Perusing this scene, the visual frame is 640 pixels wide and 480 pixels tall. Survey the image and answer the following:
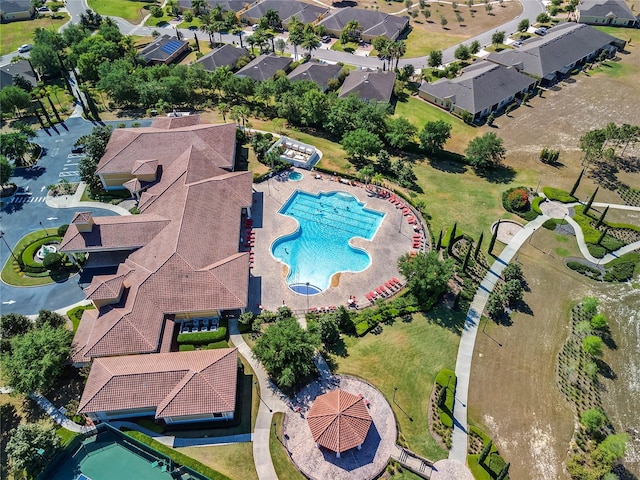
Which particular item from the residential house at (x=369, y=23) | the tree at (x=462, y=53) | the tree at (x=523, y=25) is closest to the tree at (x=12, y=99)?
the residential house at (x=369, y=23)

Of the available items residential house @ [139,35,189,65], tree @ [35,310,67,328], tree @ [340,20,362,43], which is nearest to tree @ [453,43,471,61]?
tree @ [340,20,362,43]

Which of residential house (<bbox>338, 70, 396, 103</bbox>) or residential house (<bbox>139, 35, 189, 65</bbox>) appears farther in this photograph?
residential house (<bbox>139, 35, 189, 65</bbox>)

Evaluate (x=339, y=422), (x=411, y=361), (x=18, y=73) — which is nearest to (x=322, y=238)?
(x=411, y=361)

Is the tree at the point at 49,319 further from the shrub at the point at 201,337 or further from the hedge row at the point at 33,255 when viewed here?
the shrub at the point at 201,337

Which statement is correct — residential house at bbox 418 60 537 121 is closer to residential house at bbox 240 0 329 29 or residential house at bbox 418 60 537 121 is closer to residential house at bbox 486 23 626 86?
residential house at bbox 486 23 626 86

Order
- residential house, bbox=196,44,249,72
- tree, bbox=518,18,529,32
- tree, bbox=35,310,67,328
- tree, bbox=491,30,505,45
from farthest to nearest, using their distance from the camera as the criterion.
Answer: tree, bbox=518,18,529,32 → tree, bbox=491,30,505,45 → residential house, bbox=196,44,249,72 → tree, bbox=35,310,67,328

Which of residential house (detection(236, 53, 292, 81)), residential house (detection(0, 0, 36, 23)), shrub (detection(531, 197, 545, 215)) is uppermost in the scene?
residential house (detection(0, 0, 36, 23))

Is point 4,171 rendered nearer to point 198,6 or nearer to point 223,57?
point 223,57
